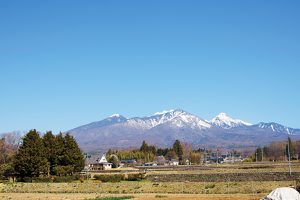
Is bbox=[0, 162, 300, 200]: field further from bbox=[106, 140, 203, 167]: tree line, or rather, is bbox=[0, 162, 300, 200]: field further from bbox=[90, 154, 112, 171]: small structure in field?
bbox=[106, 140, 203, 167]: tree line

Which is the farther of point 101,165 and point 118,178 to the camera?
point 101,165

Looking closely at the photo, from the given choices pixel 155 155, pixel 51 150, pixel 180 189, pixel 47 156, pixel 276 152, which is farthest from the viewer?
pixel 155 155

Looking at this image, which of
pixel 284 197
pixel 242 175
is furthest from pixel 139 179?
pixel 284 197

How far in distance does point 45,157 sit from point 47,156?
113cm

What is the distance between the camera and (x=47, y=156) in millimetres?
75375

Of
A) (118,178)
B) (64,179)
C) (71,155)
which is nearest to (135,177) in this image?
(118,178)

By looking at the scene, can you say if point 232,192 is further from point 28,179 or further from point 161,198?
point 28,179

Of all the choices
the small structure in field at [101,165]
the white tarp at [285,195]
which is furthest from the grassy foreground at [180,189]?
the small structure in field at [101,165]

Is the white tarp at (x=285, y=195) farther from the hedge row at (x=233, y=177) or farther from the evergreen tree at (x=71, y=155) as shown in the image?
the evergreen tree at (x=71, y=155)

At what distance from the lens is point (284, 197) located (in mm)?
25312

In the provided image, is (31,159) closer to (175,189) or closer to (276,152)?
(175,189)

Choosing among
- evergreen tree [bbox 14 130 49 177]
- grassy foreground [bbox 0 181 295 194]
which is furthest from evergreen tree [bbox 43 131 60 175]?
grassy foreground [bbox 0 181 295 194]

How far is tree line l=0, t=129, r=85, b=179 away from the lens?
234 feet

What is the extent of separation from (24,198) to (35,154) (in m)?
30.6
